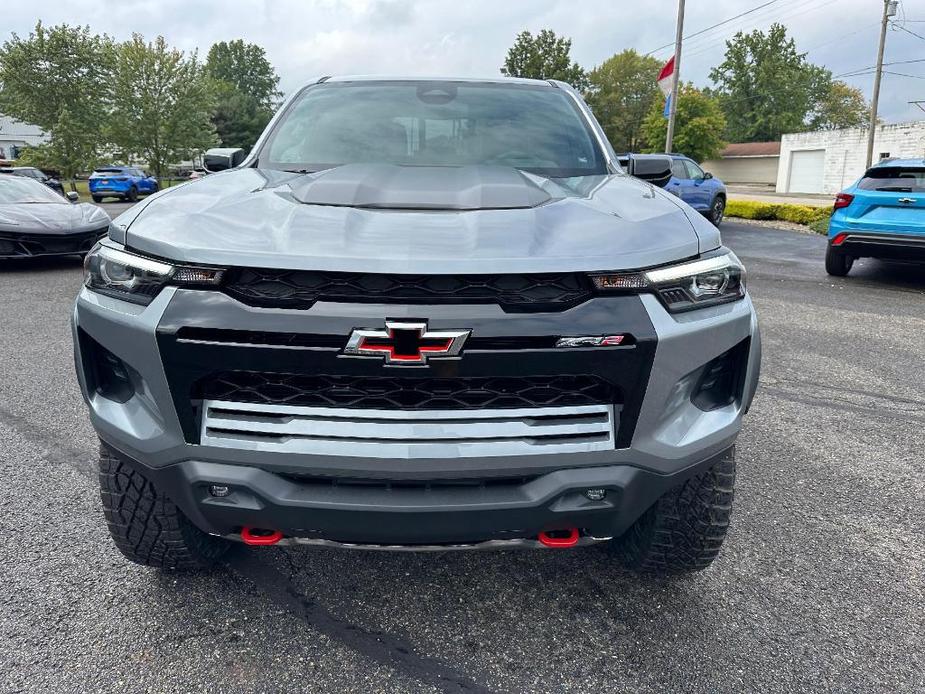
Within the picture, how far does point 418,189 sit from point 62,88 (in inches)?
1459

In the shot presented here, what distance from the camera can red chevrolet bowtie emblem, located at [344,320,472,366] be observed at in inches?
61.2

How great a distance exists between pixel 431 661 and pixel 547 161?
198cm

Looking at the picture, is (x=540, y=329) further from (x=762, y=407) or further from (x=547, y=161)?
(x=762, y=407)

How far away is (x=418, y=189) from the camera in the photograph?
208cm

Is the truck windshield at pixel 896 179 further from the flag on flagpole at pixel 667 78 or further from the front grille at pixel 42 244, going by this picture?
the flag on flagpole at pixel 667 78

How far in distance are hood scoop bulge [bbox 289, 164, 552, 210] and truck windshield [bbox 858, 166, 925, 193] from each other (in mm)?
7148

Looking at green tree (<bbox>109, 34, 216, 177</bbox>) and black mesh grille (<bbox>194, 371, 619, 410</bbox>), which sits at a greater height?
green tree (<bbox>109, 34, 216, 177</bbox>)

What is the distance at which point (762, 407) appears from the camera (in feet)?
13.4

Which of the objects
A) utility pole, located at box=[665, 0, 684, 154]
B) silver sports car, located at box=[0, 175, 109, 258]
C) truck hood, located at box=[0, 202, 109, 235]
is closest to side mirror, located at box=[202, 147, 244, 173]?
silver sports car, located at box=[0, 175, 109, 258]

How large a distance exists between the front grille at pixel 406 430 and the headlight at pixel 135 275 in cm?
31

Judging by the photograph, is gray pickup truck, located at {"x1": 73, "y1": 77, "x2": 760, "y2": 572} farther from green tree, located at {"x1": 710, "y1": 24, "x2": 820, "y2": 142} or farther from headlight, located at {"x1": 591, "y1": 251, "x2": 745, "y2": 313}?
green tree, located at {"x1": 710, "y1": 24, "x2": 820, "y2": 142}

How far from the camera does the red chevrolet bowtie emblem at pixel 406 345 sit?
5.10 ft

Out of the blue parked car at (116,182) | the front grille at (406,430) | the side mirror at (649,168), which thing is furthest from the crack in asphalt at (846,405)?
the blue parked car at (116,182)

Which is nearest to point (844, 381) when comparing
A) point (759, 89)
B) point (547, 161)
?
point (547, 161)
